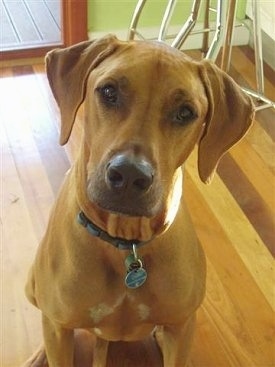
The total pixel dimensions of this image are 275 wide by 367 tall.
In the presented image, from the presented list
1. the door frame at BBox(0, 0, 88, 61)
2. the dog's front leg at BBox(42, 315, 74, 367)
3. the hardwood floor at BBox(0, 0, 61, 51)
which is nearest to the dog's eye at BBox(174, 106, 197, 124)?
the dog's front leg at BBox(42, 315, 74, 367)

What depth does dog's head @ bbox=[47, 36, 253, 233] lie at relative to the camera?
1.23m

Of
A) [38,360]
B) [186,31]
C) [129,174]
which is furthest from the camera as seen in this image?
[186,31]

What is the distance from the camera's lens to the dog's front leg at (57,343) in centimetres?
157

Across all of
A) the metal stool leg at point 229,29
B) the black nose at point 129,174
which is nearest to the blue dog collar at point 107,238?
the black nose at point 129,174

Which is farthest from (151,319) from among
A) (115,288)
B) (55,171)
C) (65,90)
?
(55,171)

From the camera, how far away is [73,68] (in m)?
1.40

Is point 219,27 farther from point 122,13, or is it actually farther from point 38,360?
point 38,360

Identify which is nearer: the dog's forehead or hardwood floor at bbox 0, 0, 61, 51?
the dog's forehead

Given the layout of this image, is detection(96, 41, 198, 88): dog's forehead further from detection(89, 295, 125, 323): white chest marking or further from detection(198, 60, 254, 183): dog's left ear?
detection(89, 295, 125, 323): white chest marking

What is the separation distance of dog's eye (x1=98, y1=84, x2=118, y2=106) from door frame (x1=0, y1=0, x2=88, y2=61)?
5.49ft

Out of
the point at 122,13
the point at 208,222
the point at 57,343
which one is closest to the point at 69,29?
the point at 122,13

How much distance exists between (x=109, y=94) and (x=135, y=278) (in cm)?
37

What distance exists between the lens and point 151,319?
4.98 ft

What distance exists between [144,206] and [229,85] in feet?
1.05
